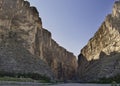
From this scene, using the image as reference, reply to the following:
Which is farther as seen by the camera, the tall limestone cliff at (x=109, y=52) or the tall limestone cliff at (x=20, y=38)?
the tall limestone cliff at (x=109, y=52)

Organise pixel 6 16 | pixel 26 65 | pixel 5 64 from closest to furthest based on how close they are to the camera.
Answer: pixel 5 64 → pixel 26 65 → pixel 6 16

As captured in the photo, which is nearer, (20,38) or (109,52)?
(20,38)

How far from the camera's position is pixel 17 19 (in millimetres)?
163125

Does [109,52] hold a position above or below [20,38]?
below

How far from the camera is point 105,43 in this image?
7470 inches

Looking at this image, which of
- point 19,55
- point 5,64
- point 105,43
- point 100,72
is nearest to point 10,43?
point 19,55

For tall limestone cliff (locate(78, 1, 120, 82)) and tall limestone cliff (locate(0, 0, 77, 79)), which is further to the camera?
tall limestone cliff (locate(78, 1, 120, 82))

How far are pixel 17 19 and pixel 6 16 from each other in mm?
7155

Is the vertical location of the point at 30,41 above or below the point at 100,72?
above

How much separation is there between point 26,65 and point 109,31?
70993 millimetres

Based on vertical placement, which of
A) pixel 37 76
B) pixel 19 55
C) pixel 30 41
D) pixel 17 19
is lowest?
pixel 37 76

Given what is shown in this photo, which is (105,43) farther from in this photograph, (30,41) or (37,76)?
(37,76)

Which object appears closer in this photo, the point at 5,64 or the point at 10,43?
the point at 5,64

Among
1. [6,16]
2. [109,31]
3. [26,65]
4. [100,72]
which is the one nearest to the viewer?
[26,65]
